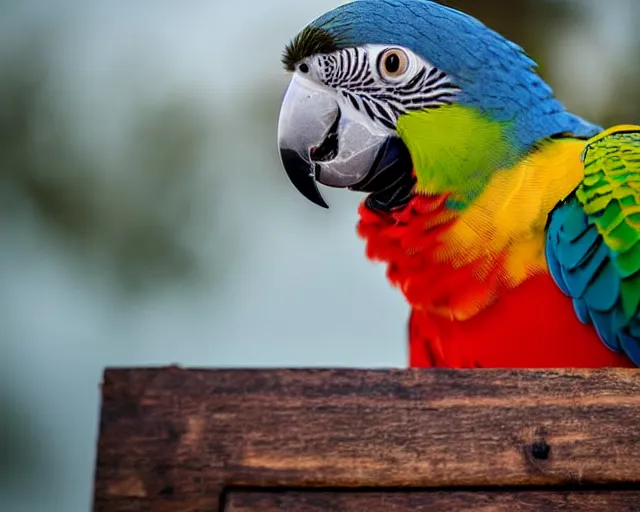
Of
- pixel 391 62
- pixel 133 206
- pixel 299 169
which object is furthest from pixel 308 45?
pixel 133 206

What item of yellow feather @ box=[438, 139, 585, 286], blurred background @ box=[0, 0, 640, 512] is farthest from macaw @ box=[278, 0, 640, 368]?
blurred background @ box=[0, 0, 640, 512]

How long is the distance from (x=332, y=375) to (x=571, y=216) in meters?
0.86

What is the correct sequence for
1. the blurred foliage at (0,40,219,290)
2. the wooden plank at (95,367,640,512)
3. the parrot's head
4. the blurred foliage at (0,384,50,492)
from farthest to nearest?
the blurred foliage at (0,40,219,290) → the blurred foliage at (0,384,50,492) → the parrot's head → the wooden plank at (95,367,640,512)

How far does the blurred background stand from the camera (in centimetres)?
398

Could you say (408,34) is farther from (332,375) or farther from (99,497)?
(99,497)

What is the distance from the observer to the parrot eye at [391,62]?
186 cm

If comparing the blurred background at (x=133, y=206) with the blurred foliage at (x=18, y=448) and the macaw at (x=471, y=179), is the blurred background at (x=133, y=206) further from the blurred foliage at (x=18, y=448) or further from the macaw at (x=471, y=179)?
the macaw at (x=471, y=179)

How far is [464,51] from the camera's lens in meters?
1.85

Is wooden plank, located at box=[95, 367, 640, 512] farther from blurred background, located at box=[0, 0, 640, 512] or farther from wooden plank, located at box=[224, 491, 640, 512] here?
blurred background, located at box=[0, 0, 640, 512]

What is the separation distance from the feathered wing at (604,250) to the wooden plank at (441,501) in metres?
0.67

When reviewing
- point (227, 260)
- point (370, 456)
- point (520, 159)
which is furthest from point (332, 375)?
point (227, 260)

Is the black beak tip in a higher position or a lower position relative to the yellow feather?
higher

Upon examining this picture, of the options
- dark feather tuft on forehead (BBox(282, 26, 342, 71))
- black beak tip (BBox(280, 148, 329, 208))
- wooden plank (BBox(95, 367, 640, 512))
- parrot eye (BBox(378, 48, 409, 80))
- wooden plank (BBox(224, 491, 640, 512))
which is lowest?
wooden plank (BBox(224, 491, 640, 512))

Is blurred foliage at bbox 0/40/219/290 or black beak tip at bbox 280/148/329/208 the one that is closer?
black beak tip at bbox 280/148/329/208
